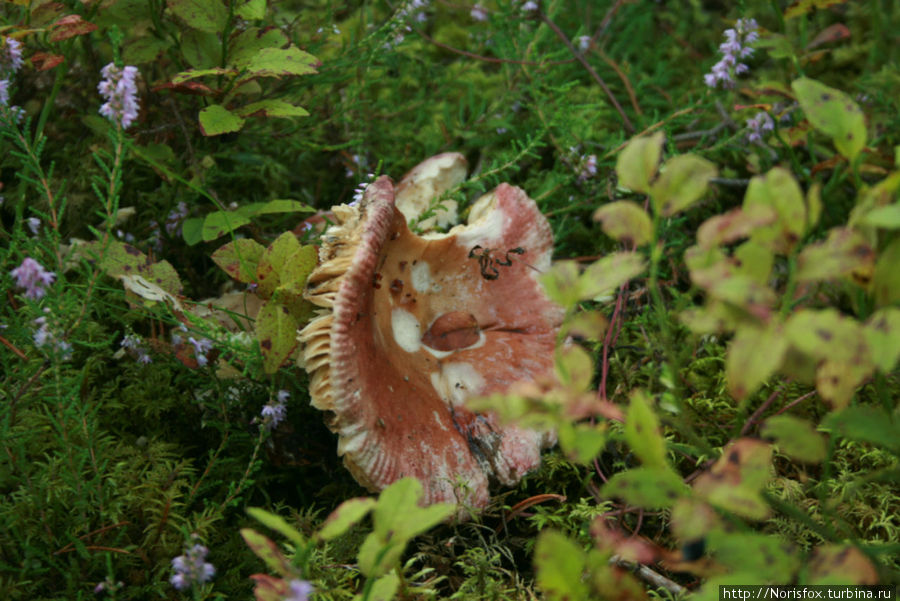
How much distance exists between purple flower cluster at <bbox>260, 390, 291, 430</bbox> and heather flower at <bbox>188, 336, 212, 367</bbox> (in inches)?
8.6

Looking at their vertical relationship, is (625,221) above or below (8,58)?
above

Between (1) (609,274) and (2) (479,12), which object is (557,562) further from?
(2) (479,12)

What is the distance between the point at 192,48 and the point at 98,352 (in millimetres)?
1034

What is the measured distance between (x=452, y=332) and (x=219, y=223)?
83cm

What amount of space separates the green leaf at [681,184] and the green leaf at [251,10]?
4.89ft

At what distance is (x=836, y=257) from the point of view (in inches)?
41.2

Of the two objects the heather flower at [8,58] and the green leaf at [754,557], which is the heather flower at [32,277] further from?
the green leaf at [754,557]

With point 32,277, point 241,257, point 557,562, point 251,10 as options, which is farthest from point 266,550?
point 251,10

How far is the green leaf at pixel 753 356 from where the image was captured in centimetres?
102

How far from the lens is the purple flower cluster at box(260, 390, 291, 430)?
1.89 metres

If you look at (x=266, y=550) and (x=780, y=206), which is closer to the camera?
(x=780, y=206)

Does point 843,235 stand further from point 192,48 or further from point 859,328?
point 192,48

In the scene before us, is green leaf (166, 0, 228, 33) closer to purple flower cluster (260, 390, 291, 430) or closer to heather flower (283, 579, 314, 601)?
purple flower cluster (260, 390, 291, 430)

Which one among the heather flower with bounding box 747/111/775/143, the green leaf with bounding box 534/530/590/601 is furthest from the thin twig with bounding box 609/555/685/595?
the heather flower with bounding box 747/111/775/143
